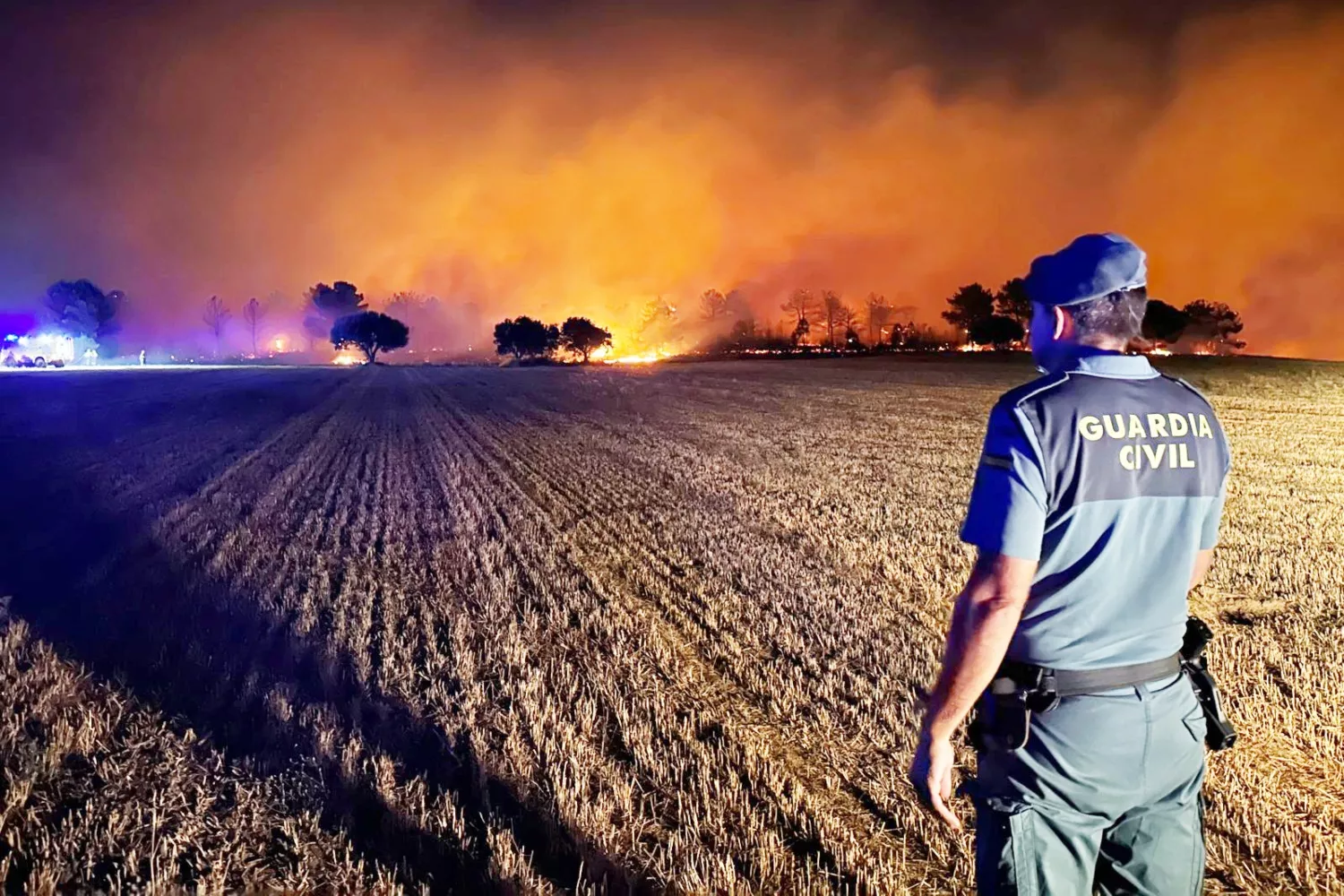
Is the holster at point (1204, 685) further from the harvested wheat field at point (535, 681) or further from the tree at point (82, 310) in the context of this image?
the tree at point (82, 310)

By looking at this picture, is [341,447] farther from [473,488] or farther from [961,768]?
[961,768]

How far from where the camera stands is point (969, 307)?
114375 millimetres

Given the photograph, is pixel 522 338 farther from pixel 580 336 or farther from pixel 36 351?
pixel 36 351

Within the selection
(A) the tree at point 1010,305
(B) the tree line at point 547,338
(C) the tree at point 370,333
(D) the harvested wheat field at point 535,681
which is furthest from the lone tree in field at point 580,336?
(D) the harvested wheat field at point 535,681

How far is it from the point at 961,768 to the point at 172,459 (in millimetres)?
19351

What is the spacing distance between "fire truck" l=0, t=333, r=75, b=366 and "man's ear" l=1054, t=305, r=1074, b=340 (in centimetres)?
10884

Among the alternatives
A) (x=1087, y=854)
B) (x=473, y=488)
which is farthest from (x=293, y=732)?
(x=473, y=488)

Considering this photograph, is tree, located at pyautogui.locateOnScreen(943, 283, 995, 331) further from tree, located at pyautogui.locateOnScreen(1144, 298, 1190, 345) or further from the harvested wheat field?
the harvested wheat field

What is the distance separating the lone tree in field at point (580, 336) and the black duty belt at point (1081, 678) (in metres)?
137

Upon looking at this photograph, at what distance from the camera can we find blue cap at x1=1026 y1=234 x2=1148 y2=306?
7.91 feet

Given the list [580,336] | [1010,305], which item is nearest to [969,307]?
[1010,305]

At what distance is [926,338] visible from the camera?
106m

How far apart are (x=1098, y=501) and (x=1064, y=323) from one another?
→ 56 centimetres

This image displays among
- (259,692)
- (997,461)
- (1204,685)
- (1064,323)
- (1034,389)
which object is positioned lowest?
(259,692)
